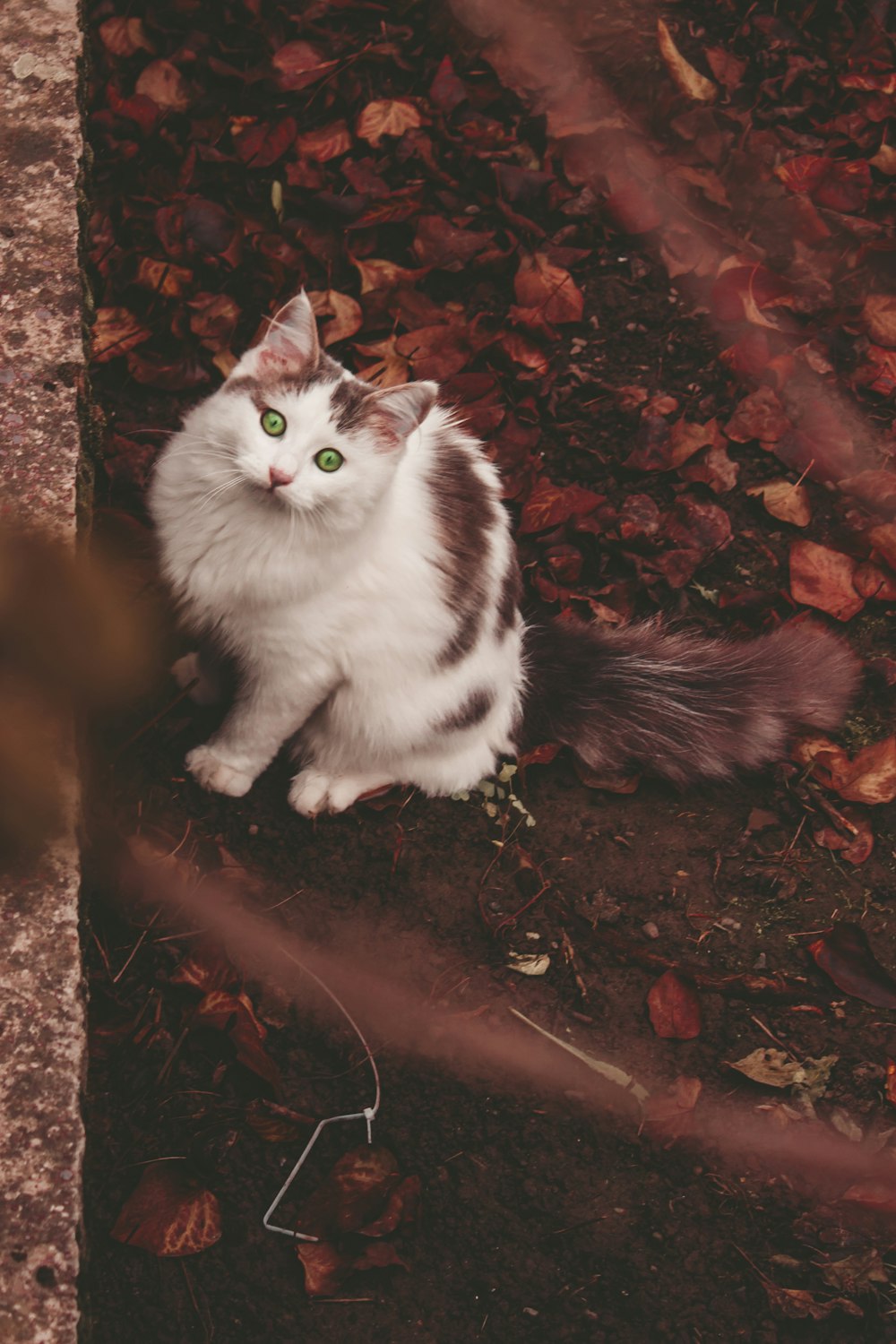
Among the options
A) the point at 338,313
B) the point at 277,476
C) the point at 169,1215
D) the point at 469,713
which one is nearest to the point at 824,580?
the point at 469,713

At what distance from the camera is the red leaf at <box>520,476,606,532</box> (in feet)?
10.5

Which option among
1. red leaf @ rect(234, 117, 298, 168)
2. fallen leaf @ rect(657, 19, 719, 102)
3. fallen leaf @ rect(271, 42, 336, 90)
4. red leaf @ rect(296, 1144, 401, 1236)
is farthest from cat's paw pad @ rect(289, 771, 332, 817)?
fallen leaf @ rect(657, 19, 719, 102)

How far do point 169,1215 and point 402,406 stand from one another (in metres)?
1.67

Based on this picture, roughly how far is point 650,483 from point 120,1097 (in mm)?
2331

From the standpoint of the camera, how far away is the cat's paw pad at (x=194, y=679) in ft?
9.11

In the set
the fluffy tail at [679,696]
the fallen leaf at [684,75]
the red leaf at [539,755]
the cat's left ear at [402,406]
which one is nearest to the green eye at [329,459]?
the cat's left ear at [402,406]

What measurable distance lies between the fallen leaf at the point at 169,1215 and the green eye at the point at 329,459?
4.73ft

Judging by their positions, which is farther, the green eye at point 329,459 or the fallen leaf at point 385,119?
the fallen leaf at point 385,119

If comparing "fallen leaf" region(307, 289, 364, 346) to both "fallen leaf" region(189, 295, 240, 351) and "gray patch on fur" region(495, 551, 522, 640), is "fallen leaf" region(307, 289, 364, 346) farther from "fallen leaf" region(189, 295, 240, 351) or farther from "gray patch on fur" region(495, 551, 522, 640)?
"gray patch on fur" region(495, 551, 522, 640)

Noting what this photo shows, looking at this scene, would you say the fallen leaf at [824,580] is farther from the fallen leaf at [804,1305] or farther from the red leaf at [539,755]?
the fallen leaf at [804,1305]

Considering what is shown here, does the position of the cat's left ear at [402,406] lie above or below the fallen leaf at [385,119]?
below

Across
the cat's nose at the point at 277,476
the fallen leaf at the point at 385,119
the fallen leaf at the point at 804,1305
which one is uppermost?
the fallen leaf at the point at 385,119

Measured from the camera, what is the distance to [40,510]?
7.68 feet

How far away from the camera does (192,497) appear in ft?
7.82
